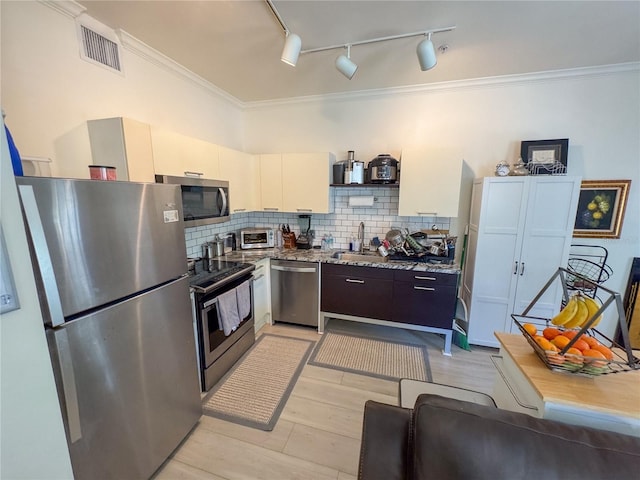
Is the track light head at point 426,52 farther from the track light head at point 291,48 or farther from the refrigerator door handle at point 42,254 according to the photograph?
the refrigerator door handle at point 42,254

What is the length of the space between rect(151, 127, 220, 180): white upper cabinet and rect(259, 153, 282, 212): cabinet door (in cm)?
73

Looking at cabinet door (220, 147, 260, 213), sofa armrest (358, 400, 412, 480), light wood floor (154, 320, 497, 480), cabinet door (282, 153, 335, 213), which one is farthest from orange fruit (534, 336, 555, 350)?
cabinet door (220, 147, 260, 213)

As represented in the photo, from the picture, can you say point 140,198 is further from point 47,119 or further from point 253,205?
point 253,205

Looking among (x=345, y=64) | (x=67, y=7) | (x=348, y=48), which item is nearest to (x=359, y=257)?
(x=345, y=64)

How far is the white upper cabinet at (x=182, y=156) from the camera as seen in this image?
1.89m

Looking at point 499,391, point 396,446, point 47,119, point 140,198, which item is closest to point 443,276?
point 499,391

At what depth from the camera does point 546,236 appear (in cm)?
245

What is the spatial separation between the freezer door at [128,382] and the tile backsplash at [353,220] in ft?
5.03

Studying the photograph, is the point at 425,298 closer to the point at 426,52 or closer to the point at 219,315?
the point at 219,315

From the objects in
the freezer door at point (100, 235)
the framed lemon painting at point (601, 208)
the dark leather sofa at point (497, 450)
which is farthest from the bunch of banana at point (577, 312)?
the framed lemon painting at point (601, 208)

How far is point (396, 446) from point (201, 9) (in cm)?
263

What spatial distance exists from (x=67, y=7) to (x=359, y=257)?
3.04 metres

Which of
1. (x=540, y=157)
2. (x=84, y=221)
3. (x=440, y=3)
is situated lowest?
(x=84, y=221)

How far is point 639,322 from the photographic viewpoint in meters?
2.53
